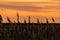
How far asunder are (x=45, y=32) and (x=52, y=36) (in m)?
0.15

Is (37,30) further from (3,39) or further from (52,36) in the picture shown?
(3,39)

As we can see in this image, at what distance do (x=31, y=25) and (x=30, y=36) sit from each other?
374 millimetres

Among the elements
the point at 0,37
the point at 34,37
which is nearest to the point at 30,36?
the point at 34,37

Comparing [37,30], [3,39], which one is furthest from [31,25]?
[3,39]

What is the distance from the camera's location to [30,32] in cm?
516

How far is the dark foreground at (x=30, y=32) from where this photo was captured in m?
5.18

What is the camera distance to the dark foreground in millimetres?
5184

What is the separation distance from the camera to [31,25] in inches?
214

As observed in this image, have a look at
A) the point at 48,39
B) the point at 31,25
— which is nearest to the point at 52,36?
the point at 48,39

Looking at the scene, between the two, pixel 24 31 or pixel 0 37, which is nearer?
pixel 24 31

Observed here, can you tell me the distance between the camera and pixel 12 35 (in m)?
5.49

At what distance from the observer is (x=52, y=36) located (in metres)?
5.34

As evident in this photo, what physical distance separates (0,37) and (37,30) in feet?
2.56

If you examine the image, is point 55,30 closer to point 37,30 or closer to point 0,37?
point 37,30
